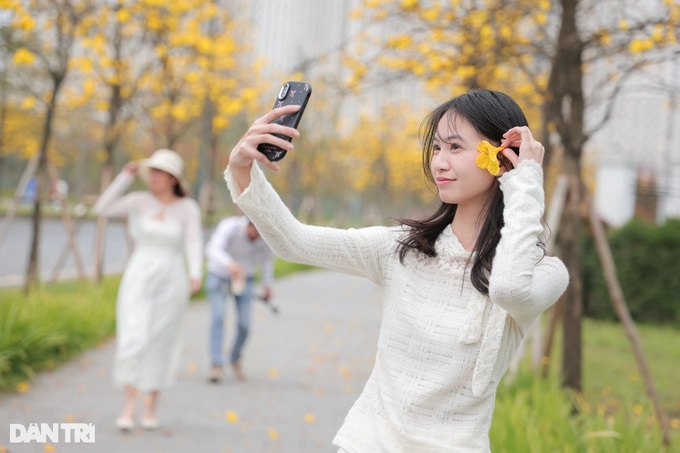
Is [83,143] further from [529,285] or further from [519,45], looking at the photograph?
[529,285]

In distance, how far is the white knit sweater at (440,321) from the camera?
7.85 feet

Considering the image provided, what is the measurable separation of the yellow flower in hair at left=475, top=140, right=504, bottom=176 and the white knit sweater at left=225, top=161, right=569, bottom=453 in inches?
1.6

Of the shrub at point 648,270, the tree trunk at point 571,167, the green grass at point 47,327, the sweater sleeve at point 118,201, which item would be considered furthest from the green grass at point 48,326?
the shrub at point 648,270

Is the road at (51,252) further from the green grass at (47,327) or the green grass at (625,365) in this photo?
the green grass at (625,365)

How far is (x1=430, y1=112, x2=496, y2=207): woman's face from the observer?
8.40 feet

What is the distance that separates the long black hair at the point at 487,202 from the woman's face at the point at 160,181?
470 centimetres

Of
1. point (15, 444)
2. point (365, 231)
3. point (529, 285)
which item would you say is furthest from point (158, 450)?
point (529, 285)

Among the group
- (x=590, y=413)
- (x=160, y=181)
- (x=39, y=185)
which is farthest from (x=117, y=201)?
(x=590, y=413)

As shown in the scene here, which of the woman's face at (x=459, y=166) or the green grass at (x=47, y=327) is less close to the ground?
the woman's face at (x=459, y=166)

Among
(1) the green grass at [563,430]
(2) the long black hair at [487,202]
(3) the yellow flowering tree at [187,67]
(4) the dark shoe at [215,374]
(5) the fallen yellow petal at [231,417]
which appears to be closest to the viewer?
(2) the long black hair at [487,202]

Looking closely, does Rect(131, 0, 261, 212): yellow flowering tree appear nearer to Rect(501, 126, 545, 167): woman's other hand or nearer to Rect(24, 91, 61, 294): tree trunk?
Rect(24, 91, 61, 294): tree trunk

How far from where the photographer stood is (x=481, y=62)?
7.21 m

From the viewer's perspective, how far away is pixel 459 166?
8.39 ft

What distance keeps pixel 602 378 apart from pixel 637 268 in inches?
183
